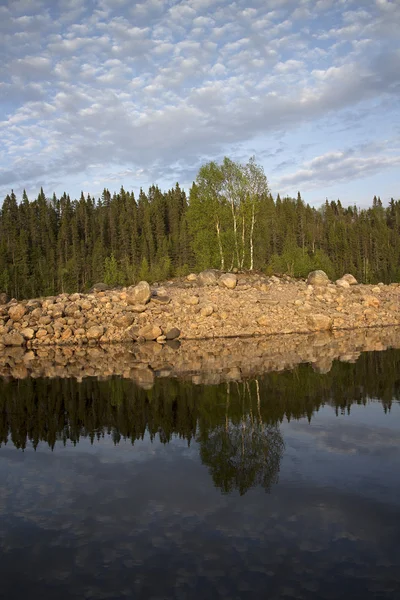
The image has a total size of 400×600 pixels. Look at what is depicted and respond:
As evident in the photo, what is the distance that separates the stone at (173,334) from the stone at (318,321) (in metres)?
7.95

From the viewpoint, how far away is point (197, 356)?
19.2m

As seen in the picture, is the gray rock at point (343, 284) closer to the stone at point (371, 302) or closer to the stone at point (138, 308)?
the stone at point (371, 302)

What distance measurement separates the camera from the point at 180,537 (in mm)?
5098

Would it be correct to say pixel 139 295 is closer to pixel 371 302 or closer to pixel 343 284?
pixel 343 284

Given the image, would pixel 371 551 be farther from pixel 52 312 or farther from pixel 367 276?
pixel 367 276

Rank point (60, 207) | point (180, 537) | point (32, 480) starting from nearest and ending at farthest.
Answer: point (180, 537) < point (32, 480) < point (60, 207)

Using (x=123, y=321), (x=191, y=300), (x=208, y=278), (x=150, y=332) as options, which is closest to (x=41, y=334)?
(x=123, y=321)

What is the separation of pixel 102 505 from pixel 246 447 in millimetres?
2593

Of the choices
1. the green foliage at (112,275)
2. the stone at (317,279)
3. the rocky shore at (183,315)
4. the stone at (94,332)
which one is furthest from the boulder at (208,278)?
the green foliage at (112,275)

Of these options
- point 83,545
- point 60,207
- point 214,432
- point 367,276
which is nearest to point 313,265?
point 367,276

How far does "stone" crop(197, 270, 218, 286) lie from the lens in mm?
32450

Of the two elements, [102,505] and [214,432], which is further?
[214,432]

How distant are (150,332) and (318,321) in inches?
393

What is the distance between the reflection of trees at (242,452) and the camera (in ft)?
21.5
